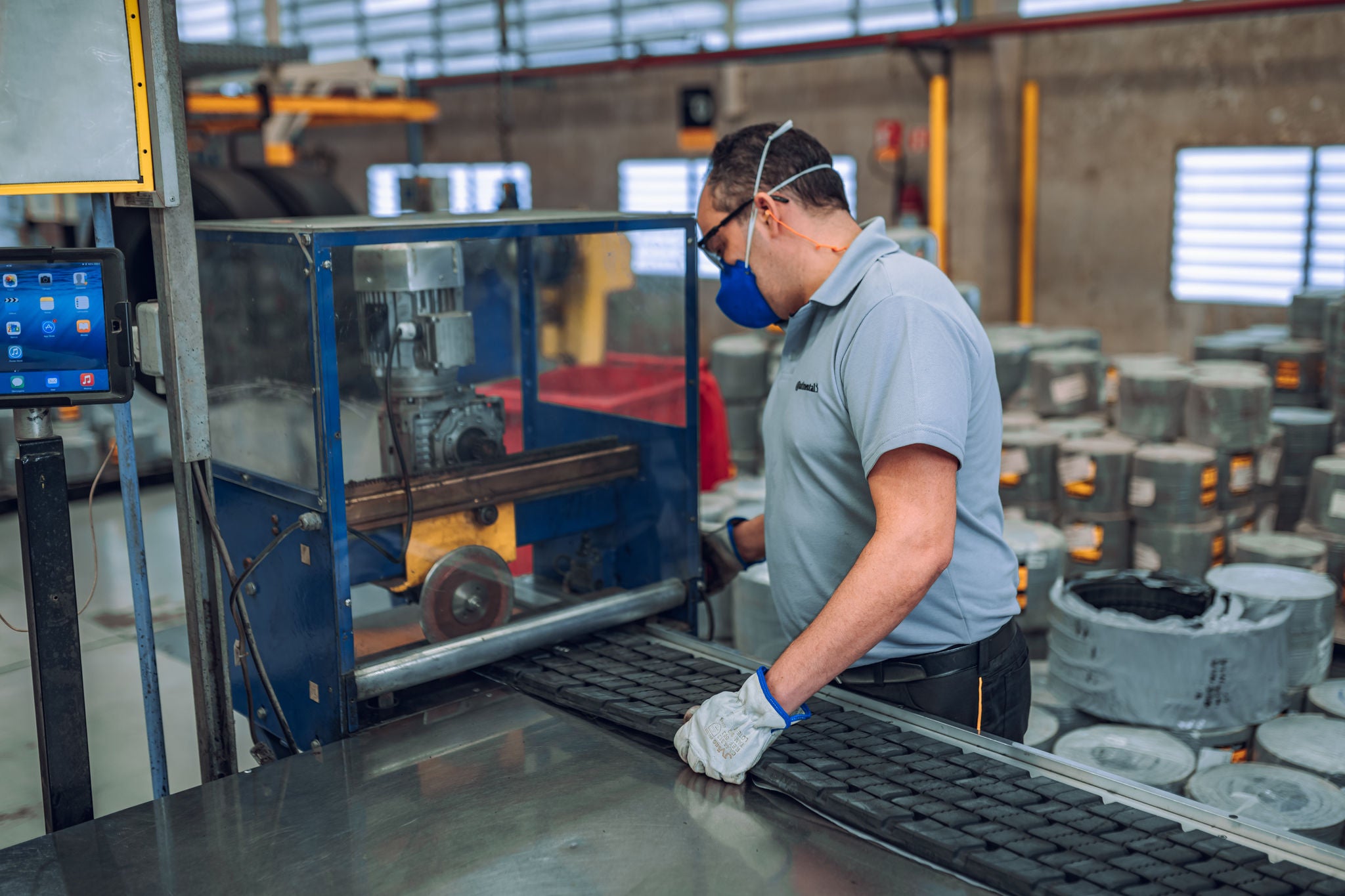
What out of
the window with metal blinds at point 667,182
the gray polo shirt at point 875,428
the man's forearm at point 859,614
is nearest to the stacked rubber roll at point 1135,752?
the gray polo shirt at point 875,428

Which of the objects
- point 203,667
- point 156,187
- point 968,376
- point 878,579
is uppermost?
point 156,187

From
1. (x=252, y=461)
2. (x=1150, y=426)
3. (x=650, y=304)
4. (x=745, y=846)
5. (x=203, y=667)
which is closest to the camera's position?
(x=745, y=846)

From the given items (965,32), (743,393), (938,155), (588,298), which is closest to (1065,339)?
(743,393)

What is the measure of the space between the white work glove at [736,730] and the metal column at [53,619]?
99cm

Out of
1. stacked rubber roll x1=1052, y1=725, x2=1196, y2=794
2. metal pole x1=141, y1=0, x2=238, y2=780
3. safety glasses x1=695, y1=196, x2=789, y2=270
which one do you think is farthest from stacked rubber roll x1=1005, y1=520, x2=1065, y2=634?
metal pole x1=141, y1=0, x2=238, y2=780

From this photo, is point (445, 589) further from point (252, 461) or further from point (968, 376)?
point (968, 376)

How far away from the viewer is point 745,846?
1.65 metres

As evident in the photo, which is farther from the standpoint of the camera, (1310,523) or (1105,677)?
(1310,523)

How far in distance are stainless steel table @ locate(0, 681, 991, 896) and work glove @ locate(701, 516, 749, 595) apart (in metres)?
0.79

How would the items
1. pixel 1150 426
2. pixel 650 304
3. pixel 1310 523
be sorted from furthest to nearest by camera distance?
pixel 1150 426, pixel 1310 523, pixel 650 304

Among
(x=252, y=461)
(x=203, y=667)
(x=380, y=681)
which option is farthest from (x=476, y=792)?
(x=252, y=461)

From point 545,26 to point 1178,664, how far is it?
32.7 ft

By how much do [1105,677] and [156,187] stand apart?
105 inches

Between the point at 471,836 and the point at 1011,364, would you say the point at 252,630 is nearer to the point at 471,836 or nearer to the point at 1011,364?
the point at 471,836
